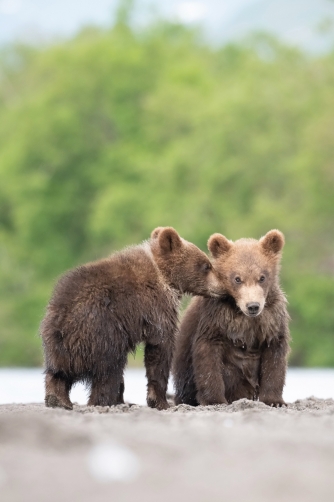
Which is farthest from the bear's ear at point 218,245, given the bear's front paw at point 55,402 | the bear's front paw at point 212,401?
the bear's front paw at point 55,402

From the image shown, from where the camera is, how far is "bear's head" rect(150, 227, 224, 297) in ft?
28.0

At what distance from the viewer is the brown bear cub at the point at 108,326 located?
7.58 meters

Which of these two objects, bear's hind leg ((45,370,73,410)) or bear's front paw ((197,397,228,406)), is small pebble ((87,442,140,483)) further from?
bear's front paw ((197,397,228,406))

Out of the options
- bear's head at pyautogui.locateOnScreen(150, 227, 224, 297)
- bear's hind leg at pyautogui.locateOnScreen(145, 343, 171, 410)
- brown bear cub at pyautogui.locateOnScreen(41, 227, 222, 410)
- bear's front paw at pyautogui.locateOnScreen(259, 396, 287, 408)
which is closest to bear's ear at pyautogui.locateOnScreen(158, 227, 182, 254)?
bear's head at pyautogui.locateOnScreen(150, 227, 224, 297)

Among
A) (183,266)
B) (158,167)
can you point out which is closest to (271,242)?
(183,266)

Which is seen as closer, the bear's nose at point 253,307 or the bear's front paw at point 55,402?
the bear's front paw at point 55,402

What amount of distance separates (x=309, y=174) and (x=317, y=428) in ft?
91.0

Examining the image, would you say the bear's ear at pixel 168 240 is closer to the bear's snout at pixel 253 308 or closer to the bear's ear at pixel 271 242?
the bear's ear at pixel 271 242

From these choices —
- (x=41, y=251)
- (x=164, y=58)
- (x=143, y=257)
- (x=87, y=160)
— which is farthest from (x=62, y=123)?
(x=143, y=257)

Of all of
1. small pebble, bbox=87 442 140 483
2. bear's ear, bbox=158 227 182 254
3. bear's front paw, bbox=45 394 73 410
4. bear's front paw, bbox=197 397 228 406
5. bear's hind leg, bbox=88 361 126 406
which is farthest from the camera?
bear's ear, bbox=158 227 182 254

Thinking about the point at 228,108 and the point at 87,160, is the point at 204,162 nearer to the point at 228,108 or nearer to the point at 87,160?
the point at 228,108

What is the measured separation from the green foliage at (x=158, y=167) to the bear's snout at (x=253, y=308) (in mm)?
22283

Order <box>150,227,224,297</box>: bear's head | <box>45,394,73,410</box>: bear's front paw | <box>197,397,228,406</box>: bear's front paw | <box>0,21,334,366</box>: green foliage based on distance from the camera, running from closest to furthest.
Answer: <box>45,394,73,410</box>: bear's front paw → <box>197,397,228,406</box>: bear's front paw → <box>150,227,224,297</box>: bear's head → <box>0,21,334,366</box>: green foliage

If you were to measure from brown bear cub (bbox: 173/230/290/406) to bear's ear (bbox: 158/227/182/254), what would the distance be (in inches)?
12.2
